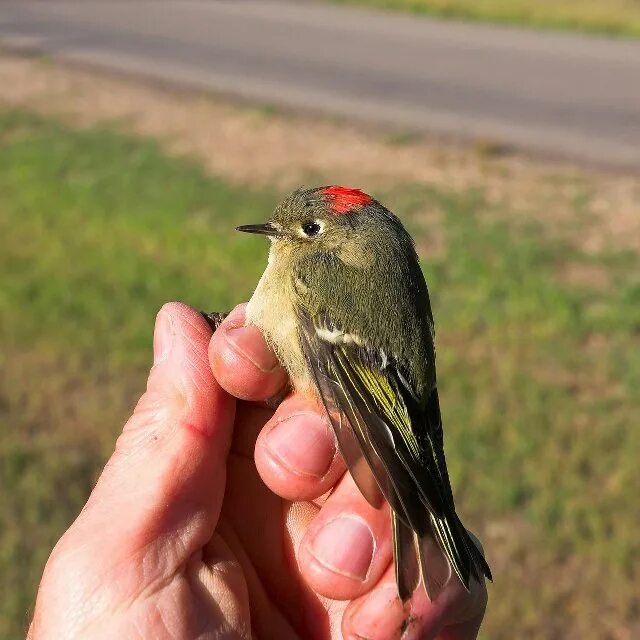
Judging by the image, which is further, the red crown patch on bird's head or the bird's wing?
the red crown patch on bird's head

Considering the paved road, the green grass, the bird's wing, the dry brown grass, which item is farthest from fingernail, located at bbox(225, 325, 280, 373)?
the green grass

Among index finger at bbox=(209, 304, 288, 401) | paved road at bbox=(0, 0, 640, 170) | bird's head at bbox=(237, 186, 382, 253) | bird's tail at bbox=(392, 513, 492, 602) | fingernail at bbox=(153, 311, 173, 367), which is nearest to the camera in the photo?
bird's tail at bbox=(392, 513, 492, 602)

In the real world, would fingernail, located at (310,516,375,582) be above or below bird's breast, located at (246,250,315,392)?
below

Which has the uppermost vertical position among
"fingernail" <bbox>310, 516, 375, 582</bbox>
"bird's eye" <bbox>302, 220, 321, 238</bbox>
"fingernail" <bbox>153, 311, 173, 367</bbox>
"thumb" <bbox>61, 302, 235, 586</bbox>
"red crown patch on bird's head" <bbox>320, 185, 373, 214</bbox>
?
"red crown patch on bird's head" <bbox>320, 185, 373, 214</bbox>

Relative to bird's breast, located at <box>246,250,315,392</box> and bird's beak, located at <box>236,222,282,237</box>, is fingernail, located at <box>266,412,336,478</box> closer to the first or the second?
bird's breast, located at <box>246,250,315,392</box>

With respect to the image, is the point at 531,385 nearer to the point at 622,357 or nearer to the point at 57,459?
the point at 622,357

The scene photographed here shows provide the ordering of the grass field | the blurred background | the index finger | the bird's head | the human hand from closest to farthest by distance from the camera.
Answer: the human hand
the index finger
the bird's head
the grass field
the blurred background

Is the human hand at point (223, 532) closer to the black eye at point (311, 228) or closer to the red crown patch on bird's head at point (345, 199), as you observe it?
the black eye at point (311, 228)
